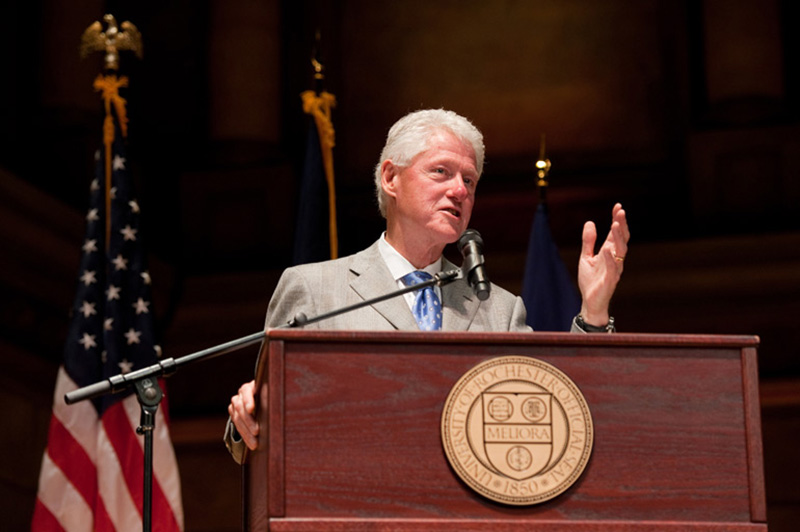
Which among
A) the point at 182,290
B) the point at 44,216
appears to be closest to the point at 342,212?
the point at 182,290

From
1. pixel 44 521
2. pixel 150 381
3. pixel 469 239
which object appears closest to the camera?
pixel 150 381

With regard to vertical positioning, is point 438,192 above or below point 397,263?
above

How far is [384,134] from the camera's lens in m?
8.15

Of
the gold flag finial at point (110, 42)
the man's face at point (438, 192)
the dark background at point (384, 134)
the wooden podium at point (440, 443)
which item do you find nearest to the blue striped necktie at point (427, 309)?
the man's face at point (438, 192)

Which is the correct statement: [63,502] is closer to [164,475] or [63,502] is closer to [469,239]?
[164,475]

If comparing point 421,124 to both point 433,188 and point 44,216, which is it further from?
point 44,216

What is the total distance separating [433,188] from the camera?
3.29 m

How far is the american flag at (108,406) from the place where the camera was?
17.4ft

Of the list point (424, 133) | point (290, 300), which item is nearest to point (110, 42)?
point (424, 133)

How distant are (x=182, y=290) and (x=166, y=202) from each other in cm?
66

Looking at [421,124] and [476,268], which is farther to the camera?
[421,124]

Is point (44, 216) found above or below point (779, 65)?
below

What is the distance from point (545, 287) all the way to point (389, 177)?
268 centimetres

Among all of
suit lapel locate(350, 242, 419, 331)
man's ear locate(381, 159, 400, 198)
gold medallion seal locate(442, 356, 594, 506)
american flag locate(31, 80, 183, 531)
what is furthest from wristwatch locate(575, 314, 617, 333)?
american flag locate(31, 80, 183, 531)
